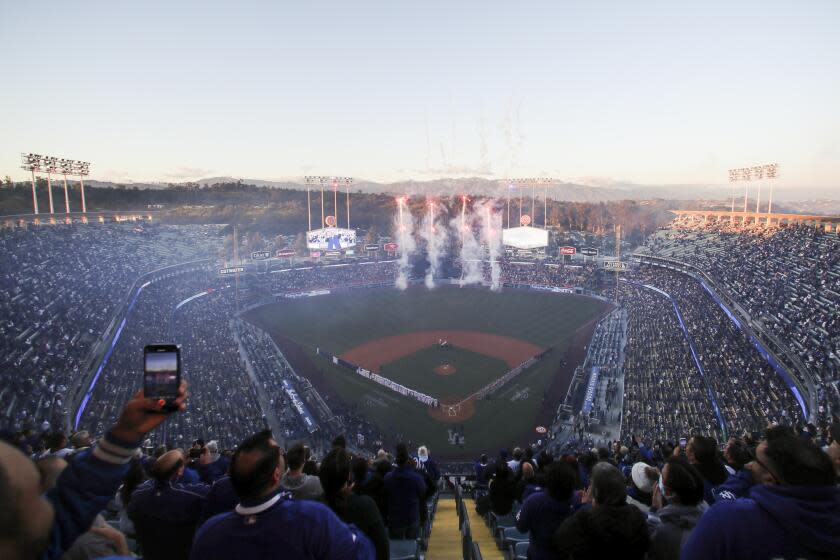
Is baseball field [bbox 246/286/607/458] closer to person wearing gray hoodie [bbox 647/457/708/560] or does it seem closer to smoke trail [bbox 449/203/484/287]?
smoke trail [bbox 449/203/484/287]

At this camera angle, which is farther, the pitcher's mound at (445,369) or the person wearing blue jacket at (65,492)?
the pitcher's mound at (445,369)

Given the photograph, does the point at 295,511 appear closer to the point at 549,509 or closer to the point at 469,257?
the point at 549,509

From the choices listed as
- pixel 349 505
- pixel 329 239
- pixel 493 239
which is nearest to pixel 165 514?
pixel 349 505

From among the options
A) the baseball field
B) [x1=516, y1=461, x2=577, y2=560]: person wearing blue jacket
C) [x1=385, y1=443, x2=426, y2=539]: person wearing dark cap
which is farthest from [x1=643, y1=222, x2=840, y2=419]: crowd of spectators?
[x1=516, y1=461, x2=577, y2=560]: person wearing blue jacket

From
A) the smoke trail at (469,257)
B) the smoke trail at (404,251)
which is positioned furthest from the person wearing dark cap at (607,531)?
the smoke trail at (469,257)

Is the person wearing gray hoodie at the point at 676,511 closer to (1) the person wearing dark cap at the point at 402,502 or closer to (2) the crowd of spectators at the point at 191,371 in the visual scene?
(1) the person wearing dark cap at the point at 402,502
